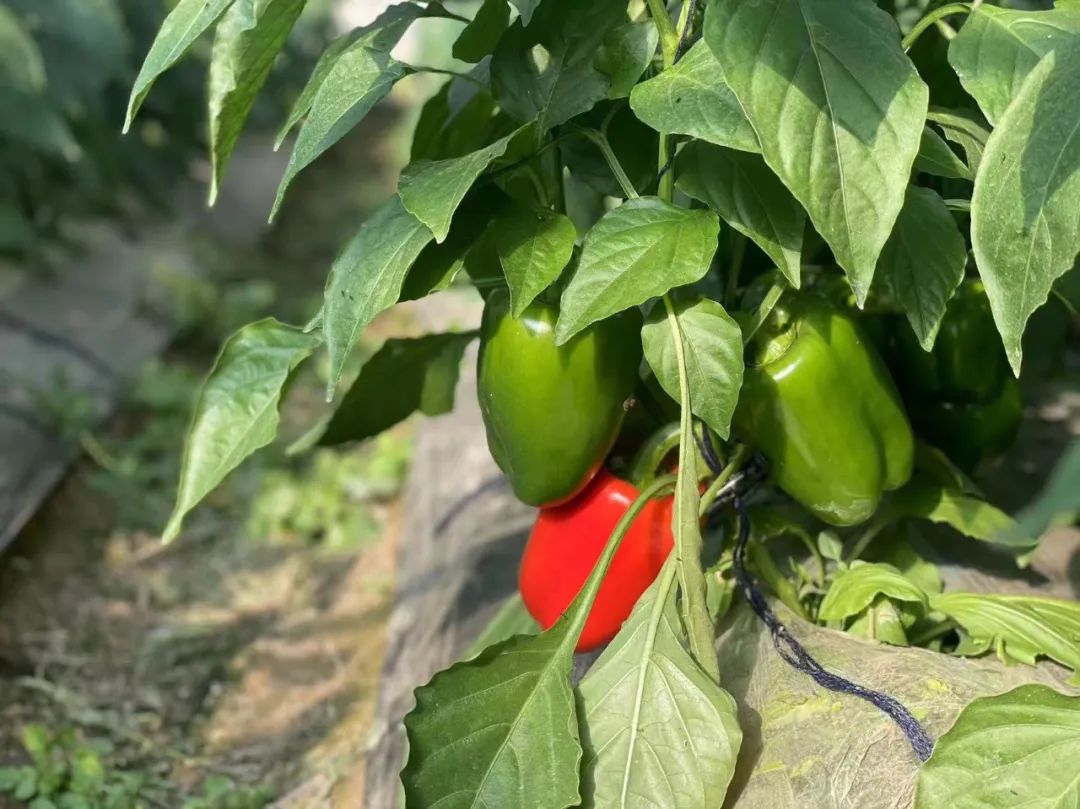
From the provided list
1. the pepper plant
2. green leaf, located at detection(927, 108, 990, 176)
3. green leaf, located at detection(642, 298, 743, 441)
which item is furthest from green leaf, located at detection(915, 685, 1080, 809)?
green leaf, located at detection(927, 108, 990, 176)

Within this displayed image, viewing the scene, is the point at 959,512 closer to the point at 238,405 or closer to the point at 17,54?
the point at 238,405

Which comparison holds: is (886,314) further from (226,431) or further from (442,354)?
(226,431)

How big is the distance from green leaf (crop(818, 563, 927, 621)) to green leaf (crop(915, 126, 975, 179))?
0.28 metres

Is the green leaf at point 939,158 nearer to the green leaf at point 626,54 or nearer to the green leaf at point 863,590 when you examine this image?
the green leaf at point 626,54

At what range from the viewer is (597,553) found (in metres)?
0.83

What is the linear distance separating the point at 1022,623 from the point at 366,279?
0.49 metres

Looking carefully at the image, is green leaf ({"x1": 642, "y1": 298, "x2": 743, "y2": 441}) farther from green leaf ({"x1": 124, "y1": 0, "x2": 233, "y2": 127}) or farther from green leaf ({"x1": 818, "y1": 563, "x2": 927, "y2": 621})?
green leaf ({"x1": 124, "y1": 0, "x2": 233, "y2": 127})

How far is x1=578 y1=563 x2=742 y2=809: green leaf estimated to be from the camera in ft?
2.10

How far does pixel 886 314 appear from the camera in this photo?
2.98 ft

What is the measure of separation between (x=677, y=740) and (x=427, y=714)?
0.51 feet

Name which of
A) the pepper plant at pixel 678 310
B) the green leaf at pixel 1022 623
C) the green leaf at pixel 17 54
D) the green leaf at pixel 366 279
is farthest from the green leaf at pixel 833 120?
the green leaf at pixel 17 54

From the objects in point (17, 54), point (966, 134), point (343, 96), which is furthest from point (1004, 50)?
point (17, 54)

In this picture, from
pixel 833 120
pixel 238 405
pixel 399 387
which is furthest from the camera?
pixel 399 387

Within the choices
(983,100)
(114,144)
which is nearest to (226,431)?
(983,100)
